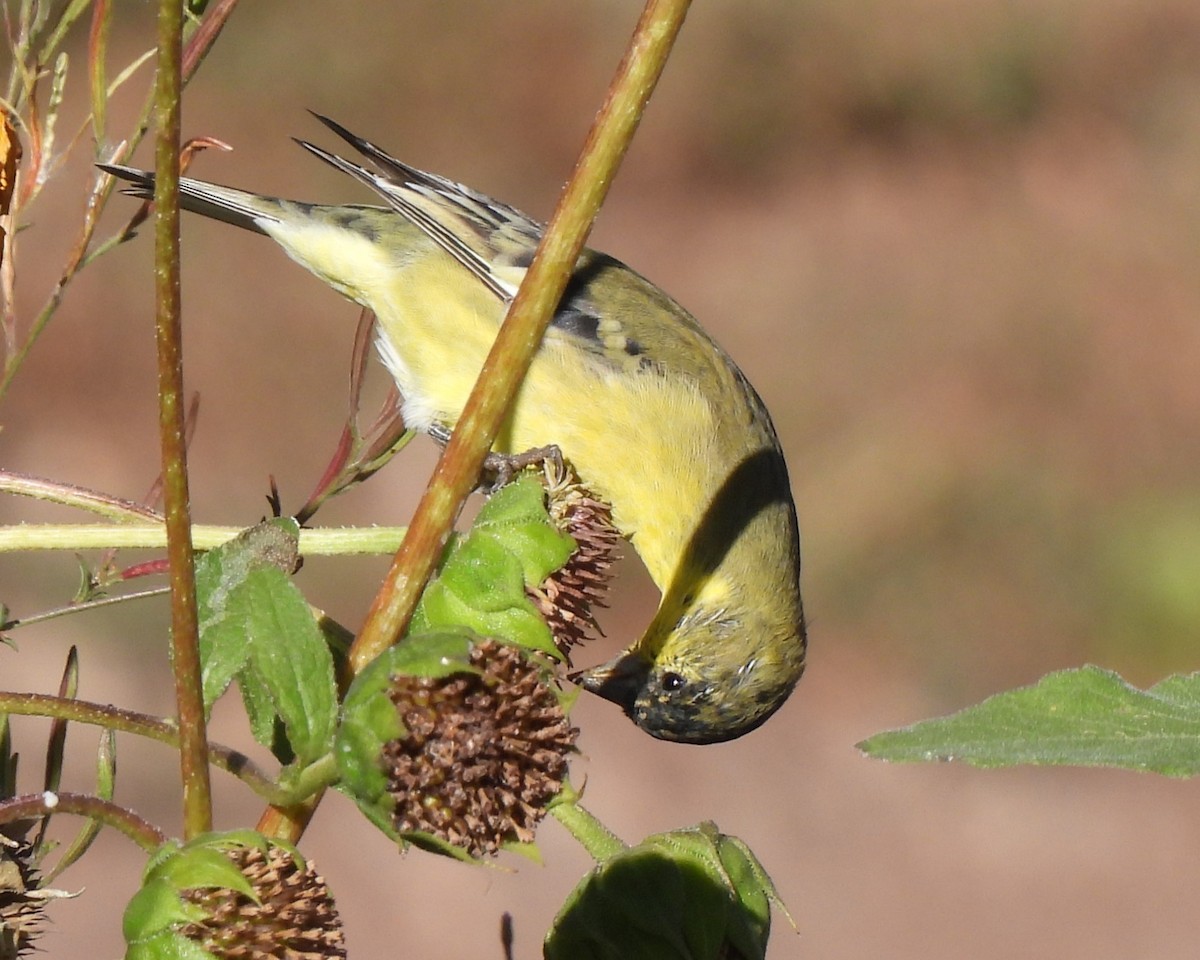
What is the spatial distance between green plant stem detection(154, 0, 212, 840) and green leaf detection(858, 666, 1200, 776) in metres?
0.50

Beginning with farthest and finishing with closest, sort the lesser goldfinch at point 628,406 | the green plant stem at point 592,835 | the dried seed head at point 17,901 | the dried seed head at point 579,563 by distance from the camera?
the lesser goldfinch at point 628,406 < the dried seed head at point 579,563 < the green plant stem at point 592,835 < the dried seed head at point 17,901

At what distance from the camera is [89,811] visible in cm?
105

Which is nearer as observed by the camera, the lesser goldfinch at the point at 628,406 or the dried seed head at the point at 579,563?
the dried seed head at the point at 579,563

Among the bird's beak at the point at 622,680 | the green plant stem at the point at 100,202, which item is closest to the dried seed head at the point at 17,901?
the green plant stem at the point at 100,202

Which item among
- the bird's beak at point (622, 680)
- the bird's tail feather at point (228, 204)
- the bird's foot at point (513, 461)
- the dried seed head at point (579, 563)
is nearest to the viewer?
the dried seed head at point (579, 563)

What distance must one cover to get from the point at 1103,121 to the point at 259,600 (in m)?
16.9

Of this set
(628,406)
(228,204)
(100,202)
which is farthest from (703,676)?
(100,202)

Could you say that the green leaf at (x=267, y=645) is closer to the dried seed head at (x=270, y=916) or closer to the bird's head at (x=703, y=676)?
the dried seed head at (x=270, y=916)

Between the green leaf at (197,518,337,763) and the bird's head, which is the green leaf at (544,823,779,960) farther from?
the bird's head

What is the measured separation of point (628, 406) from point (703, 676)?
718 millimetres

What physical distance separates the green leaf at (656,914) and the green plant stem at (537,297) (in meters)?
0.57

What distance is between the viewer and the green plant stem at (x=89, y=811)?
3.46ft

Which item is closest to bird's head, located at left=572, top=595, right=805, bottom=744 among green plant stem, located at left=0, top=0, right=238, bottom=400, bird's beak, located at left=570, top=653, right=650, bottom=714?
bird's beak, located at left=570, top=653, right=650, bottom=714

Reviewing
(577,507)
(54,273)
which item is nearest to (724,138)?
(54,273)
